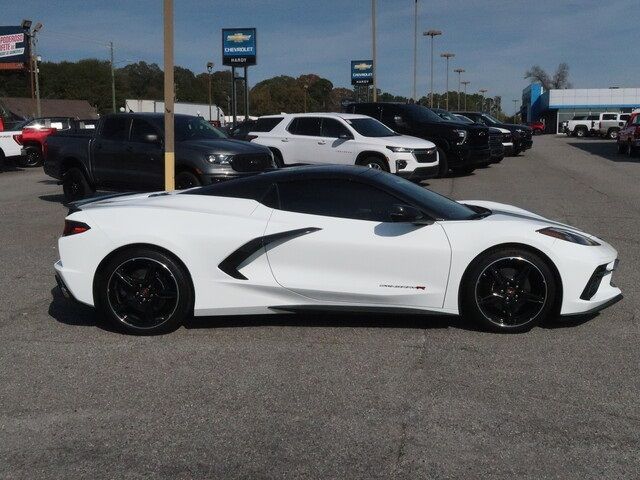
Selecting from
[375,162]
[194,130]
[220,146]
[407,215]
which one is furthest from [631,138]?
[407,215]

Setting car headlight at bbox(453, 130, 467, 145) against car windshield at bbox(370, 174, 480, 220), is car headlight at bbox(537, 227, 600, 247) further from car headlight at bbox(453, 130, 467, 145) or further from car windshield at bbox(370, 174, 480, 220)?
Result: car headlight at bbox(453, 130, 467, 145)

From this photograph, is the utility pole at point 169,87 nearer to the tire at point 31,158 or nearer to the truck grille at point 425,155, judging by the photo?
the truck grille at point 425,155

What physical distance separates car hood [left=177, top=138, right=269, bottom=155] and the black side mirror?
731cm

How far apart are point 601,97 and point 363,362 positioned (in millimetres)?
83546

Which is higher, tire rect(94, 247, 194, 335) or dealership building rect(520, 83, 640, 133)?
dealership building rect(520, 83, 640, 133)

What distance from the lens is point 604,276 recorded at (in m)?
5.53

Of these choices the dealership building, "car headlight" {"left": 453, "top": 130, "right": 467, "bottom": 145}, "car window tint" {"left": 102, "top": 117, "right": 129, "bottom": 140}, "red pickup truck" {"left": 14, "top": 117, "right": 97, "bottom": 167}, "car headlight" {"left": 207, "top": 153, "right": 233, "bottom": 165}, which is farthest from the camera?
the dealership building

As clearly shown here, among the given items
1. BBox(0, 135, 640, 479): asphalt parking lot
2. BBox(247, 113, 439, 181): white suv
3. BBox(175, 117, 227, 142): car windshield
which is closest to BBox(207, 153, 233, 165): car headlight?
BBox(175, 117, 227, 142): car windshield

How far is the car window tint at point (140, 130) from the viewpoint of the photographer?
42.6 ft

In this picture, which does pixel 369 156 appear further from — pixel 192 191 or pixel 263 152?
pixel 192 191

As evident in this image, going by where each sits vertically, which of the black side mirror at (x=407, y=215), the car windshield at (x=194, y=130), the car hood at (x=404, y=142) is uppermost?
the car windshield at (x=194, y=130)

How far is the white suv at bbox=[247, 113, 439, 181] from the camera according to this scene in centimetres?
1545

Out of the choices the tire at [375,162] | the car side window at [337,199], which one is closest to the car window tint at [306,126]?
the tire at [375,162]

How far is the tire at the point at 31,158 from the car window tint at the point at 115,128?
41.3ft
